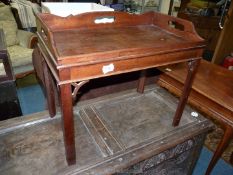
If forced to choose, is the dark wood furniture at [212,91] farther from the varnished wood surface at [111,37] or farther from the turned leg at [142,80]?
the varnished wood surface at [111,37]

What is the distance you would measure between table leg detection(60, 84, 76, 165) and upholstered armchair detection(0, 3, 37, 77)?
171cm

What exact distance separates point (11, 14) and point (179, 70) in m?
2.17

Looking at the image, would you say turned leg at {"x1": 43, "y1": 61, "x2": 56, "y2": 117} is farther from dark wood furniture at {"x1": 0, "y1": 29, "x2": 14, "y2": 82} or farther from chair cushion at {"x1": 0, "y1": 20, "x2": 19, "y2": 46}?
chair cushion at {"x1": 0, "y1": 20, "x2": 19, "y2": 46}

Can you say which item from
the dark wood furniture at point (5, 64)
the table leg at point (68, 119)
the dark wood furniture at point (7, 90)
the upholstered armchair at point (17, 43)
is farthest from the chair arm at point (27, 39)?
the table leg at point (68, 119)

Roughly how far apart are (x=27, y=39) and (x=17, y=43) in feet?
0.70

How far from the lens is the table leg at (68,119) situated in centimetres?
81

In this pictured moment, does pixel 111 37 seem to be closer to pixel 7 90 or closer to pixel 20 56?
pixel 7 90

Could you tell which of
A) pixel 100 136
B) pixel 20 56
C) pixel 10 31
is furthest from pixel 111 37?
pixel 10 31

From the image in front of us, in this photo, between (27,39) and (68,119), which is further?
(27,39)

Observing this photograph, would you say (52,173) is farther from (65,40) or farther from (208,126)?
(208,126)

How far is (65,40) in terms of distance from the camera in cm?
94

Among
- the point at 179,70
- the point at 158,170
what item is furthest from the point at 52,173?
the point at 179,70

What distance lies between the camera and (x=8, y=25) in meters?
2.59

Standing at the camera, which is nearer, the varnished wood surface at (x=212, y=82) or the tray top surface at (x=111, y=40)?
the tray top surface at (x=111, y=40)
